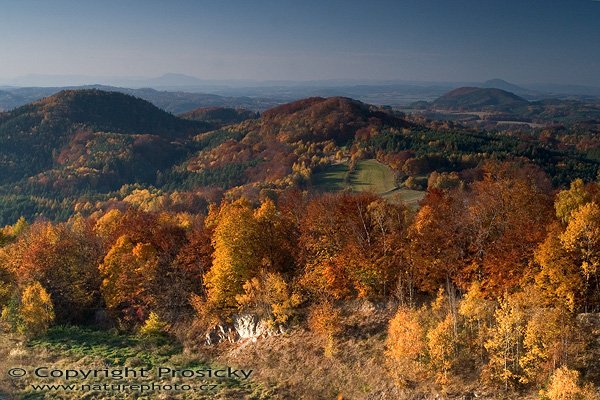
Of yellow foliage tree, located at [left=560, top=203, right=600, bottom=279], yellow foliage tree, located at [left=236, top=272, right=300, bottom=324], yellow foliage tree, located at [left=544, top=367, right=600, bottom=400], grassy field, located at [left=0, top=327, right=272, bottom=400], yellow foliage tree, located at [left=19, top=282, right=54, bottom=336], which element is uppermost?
yellow foliage tree, located at [left=560, top=203, right=600, bottom=279]

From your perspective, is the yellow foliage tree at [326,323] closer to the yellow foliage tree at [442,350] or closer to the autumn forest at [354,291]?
the autumn forest at [354,291]

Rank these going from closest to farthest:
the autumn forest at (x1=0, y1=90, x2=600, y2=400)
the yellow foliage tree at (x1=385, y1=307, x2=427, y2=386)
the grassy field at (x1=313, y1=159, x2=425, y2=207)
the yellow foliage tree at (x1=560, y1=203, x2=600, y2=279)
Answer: the autumn forest at (x1=0, y1=90, x2=600, y2=400)
the yellow foliage tree at (x1=385, y1=307, x2=427, y2=386)
the yellow foliage tree at (x1=560, y1=203, x2=600, y2=279)
the grassy field at (x1=313, y1=159, x2=425, y2=207)

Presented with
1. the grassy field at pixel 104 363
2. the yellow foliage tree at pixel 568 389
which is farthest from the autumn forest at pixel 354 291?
the grassy field at pixel 104 363

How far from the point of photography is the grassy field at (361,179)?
14188 cm

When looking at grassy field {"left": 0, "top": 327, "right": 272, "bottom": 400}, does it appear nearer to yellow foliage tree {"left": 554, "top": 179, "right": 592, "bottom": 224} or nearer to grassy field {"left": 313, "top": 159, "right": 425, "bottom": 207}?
yellow foliage tree {"left": 554, "top": 179, "right": 592, "bottom": 224}

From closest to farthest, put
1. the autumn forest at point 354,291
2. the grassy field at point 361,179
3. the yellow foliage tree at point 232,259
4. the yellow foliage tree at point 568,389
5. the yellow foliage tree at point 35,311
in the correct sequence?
the yellow foliage tree at point 568,389, the autumn forest at point 354,291, the yellow foliage tree at point 232,259, the yellow foliage tree at point 35,311, the grassy field at point 361,179

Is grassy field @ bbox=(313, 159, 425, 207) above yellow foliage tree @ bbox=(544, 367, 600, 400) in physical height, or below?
below

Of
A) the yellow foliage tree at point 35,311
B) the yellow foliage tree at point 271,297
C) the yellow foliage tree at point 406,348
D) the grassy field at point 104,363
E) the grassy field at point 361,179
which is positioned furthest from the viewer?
the grassy field at point 361,179

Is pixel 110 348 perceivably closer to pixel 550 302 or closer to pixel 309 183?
pixel 550 302

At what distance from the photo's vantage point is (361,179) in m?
160

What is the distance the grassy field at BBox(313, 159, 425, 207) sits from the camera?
14188 centimetres

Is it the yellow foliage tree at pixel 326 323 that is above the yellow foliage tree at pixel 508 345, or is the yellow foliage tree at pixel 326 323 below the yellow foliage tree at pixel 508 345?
below

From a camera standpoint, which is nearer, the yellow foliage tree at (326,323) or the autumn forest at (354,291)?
the autumn forest at (354,291)

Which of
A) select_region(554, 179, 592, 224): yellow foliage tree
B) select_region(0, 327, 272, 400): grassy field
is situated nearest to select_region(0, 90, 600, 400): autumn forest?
select_region(554, 179, 592, 224): yellow foliage tree
